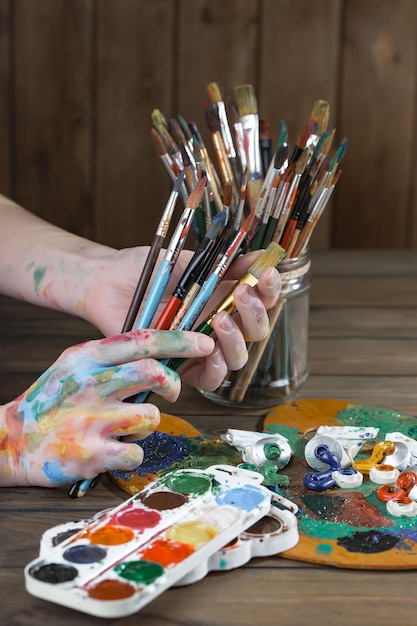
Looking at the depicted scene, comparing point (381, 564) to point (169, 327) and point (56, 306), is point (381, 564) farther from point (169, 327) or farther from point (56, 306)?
point (56, 306)

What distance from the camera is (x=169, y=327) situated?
0.84 metres

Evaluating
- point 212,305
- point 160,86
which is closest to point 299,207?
point 212,305

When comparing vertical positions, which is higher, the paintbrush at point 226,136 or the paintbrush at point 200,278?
the paintbrush at point 226,136

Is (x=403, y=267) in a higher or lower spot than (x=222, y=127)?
lower

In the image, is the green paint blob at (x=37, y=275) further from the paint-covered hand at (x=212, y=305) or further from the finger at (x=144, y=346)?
the finger at (x=144, y=346)

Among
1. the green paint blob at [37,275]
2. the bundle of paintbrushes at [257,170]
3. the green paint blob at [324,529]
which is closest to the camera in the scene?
the green paint blob at [324,529]

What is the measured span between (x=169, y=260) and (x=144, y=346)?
11cm

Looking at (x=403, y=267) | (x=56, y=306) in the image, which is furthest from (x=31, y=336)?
(x=403, y=267)

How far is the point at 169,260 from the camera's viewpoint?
856mm

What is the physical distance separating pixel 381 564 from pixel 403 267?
86 centimetres

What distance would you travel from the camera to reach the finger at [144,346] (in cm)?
77

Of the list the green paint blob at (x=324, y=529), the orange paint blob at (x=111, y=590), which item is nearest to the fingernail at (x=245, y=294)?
the green paint blob at (x=324, y=529)

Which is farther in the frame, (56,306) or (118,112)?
(118,112)

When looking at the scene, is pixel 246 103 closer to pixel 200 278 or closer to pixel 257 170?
pixel 257 170
